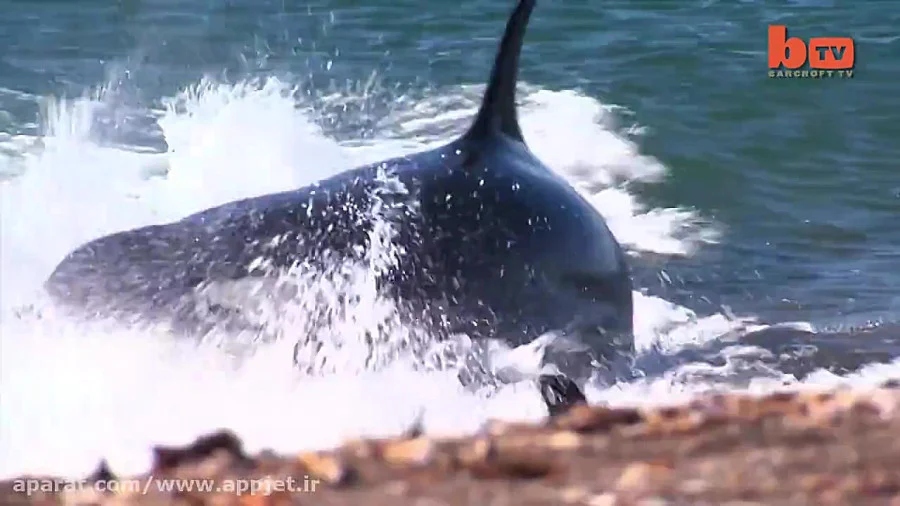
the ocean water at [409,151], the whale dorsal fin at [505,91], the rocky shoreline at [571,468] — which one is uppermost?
the whale dorsal fin at [505,91]

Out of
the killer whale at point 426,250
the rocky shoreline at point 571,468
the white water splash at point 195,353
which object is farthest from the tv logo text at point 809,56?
the rocky shoreline at point 571,468

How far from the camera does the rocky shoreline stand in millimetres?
3619

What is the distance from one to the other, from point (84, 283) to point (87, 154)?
671 centimetres

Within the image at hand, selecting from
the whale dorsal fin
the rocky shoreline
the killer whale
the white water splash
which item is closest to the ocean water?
the white water splash

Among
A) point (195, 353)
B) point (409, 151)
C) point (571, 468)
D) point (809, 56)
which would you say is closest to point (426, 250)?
point (195, 353)

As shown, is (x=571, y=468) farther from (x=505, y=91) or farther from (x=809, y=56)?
(x=809, y=56)

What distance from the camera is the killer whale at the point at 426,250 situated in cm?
630

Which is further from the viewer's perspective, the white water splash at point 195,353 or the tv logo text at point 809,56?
the tv logo text at point 809,56

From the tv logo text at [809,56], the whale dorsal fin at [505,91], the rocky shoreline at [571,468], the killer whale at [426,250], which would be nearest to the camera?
the rocky shoreline at [571,468]

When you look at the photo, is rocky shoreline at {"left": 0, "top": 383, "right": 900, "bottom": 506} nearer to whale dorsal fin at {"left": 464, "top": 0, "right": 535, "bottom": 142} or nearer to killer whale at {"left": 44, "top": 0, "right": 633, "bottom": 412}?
killer whale at {"left": 44, "top": 0, "right": 633, "bottom": 412}

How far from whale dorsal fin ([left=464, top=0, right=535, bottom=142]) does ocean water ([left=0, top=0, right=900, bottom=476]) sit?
1168 mm

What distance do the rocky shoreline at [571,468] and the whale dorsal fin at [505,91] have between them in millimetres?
2840

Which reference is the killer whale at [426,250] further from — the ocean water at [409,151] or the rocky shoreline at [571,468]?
the rocky shoreline at [571,468]

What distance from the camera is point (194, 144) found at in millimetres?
12430
